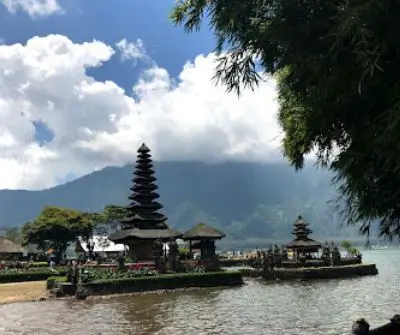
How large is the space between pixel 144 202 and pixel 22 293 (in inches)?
820

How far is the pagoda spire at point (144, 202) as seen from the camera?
52656 mm

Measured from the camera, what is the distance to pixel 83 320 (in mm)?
23516

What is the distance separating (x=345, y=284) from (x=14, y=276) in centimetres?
2724

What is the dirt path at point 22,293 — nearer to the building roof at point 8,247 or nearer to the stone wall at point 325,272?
the stone wall at point 325,272

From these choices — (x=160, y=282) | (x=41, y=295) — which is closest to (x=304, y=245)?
(x=160, y=282)

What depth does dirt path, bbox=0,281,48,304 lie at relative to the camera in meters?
33.0

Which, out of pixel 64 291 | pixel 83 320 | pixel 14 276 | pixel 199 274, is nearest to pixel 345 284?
pixel 199 274

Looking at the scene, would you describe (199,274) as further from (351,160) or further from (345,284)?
(351,160)

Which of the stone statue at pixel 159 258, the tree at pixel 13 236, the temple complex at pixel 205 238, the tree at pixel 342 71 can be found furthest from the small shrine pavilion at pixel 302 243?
the tree at pixel 13 236

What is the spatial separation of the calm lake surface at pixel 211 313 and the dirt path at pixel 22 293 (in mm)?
2304

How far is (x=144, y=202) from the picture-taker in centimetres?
5503

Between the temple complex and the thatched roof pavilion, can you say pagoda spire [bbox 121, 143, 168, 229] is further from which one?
the thatched roof pavilion

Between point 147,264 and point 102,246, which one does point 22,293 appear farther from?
point 102,246

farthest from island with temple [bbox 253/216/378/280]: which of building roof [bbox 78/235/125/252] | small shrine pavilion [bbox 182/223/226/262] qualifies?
building roof [bbox 78/235/125/252]
